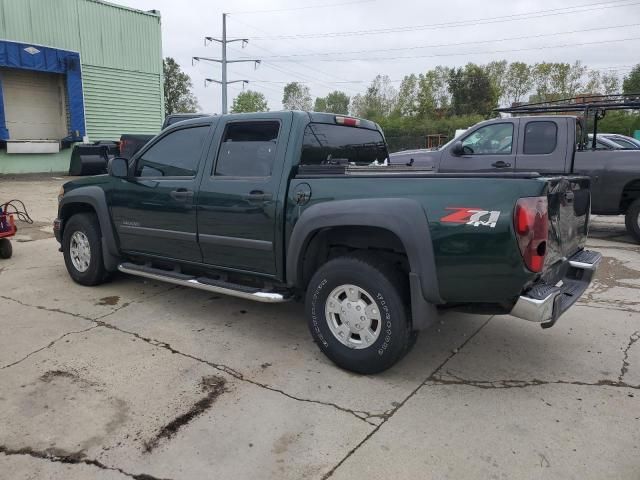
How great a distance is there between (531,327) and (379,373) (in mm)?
1742

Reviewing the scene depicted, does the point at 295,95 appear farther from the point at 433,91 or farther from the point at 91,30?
the point at 91,30

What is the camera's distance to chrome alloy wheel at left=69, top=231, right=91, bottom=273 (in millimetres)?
5570

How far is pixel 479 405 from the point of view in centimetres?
321

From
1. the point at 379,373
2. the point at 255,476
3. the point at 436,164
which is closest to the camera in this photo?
the point at 255,476

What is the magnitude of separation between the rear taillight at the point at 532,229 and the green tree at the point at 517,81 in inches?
2728

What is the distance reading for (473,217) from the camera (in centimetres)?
303

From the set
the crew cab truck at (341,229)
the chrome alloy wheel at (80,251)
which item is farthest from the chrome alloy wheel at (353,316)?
the chrome alloy wheel at (80,251)

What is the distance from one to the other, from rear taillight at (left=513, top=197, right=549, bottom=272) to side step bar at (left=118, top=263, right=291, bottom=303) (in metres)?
1.79

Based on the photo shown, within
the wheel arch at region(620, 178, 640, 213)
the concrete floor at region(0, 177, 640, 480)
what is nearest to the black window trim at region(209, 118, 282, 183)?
the concrete floor at region(0, 177, 640, 480)

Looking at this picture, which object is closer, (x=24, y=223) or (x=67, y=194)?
(x=67, y=194)

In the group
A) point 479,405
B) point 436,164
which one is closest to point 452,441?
point 479,405

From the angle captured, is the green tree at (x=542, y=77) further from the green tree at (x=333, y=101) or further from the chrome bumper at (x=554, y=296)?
the chrome bumper at (x=554, y=296)

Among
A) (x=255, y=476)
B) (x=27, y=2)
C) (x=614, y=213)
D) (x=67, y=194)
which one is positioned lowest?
(x=255, y=476)

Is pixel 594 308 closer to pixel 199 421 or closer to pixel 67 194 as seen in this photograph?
pixel 199 421
